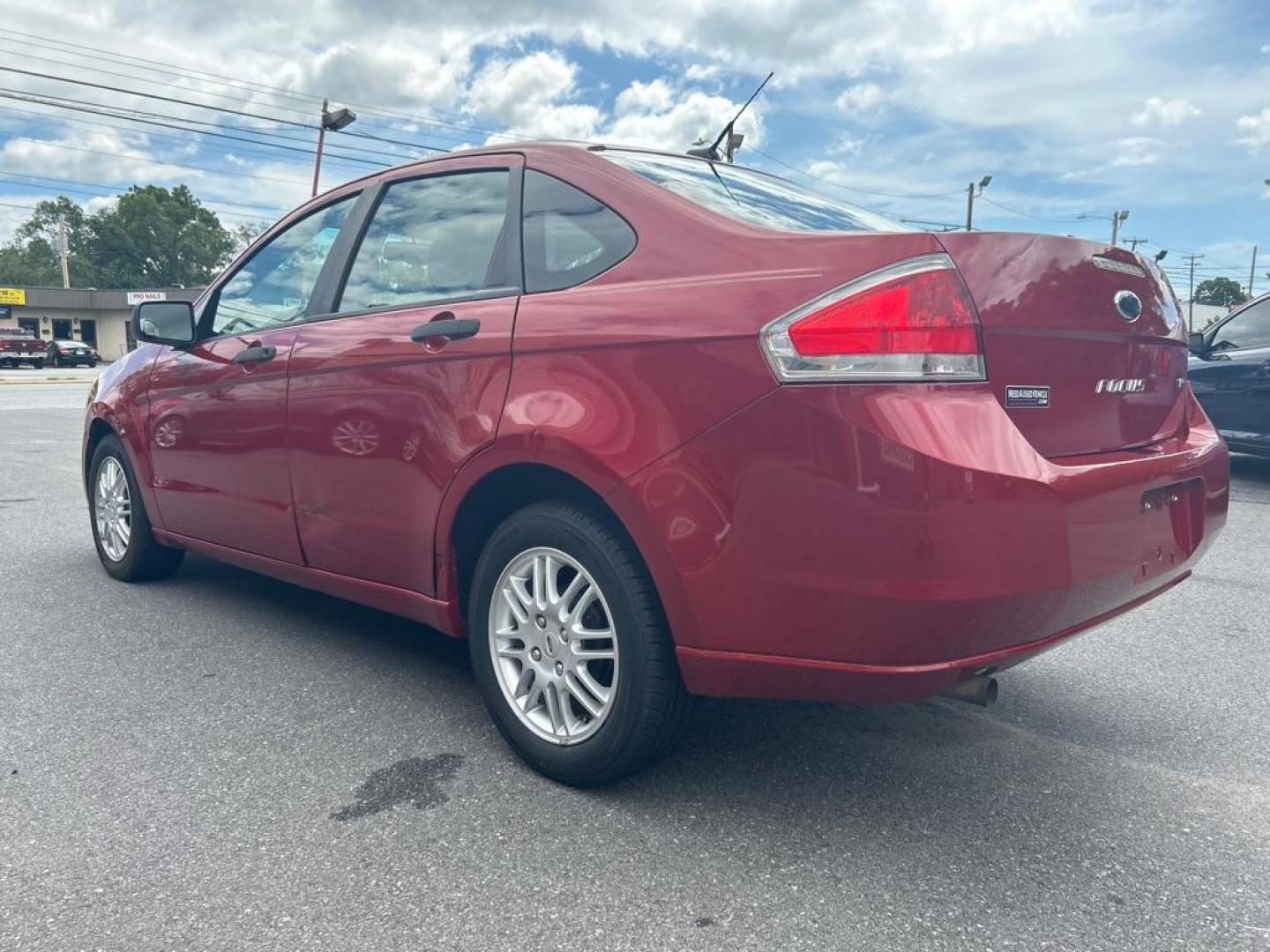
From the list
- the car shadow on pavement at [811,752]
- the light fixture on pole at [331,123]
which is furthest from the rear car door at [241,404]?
the light fixture on pole at [331,123]

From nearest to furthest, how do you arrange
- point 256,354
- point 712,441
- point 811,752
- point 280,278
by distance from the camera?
point 712,441
point 811,752
point 256,354
point 280,278

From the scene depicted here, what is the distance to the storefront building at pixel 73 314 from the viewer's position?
6253 centimetres

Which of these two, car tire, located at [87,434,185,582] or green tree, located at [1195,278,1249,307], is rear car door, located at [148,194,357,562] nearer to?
car tire, located at [87,434,185,582]

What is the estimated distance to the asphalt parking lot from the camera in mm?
2043

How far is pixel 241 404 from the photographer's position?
12.1 feet

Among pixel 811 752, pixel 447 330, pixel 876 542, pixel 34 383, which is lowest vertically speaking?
pixel 811 752

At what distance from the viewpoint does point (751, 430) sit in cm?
215

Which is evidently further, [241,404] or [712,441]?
[241,404]

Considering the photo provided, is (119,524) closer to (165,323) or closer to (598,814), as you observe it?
(165,323)

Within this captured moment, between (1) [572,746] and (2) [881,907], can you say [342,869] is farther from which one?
(2) [881,907]

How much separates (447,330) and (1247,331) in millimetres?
7639

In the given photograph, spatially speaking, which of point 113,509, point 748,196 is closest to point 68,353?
point 113,509

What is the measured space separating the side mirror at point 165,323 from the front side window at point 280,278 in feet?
0.34

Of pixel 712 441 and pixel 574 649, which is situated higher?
pixel 712 441
